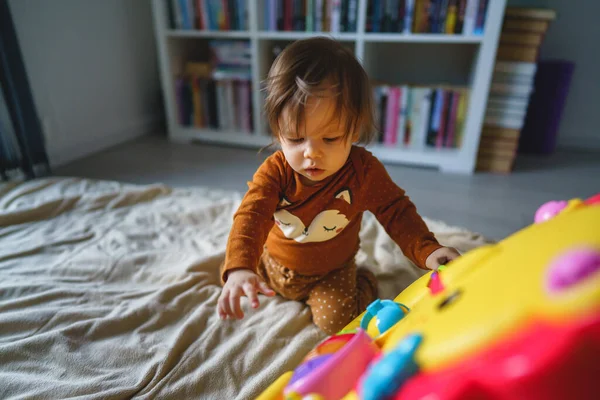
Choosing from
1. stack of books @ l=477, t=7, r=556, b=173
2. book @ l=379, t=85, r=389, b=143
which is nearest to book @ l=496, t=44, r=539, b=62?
stack of books @ l=477, t=7, r=556, b=173

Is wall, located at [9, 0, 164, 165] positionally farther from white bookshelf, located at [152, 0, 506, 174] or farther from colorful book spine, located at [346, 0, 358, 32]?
colorful book spine, located at [346, 0, 358, 32]

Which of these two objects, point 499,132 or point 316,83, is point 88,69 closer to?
point 316,83

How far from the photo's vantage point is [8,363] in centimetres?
70

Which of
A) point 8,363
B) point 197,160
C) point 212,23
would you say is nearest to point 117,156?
point 197,160

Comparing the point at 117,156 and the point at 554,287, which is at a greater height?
the point at 554,287

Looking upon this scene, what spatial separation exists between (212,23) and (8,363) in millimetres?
1687

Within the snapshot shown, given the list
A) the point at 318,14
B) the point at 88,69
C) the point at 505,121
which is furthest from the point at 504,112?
the point at 88,69

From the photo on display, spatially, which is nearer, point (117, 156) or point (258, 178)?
point (258, 178)

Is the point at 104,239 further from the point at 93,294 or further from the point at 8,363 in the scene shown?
the point at 8,363

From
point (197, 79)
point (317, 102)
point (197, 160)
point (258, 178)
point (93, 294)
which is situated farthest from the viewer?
point (197, 79)

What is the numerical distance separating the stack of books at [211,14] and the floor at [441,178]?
0.58 m

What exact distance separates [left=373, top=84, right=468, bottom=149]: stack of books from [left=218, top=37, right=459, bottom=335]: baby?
1.04 meters

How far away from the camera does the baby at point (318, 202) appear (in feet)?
2.03

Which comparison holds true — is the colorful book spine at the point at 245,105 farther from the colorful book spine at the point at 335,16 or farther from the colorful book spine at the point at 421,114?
the colorful book spine at the point at 421,114
